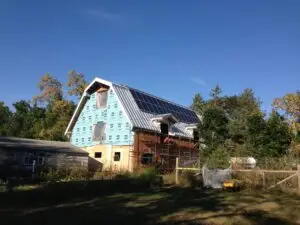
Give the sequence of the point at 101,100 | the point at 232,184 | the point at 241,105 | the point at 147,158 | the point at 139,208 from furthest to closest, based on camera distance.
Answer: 1. the point at 241,105
2. the point at 101,100
3. the point at 147,158
4. the point at 232,184
5. the point at 139,208

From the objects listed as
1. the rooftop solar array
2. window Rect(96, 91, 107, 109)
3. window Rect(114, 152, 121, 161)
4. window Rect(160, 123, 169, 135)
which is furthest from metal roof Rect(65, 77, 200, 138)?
window Rect(114, 152, 121, 161)

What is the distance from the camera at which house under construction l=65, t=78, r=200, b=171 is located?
30625 millimetres

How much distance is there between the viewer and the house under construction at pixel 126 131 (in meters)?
30.6

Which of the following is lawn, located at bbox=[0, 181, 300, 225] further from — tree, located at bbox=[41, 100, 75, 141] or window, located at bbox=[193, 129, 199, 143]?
tree, located at bbox=[41, 100, 75, 141]

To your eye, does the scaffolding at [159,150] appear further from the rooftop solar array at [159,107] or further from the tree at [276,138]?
the tree at [276,138]

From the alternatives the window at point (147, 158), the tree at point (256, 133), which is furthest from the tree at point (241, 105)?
the window at point (147, 158)

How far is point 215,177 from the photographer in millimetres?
17500

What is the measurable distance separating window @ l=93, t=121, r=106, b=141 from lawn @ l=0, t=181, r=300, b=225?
58.7ft

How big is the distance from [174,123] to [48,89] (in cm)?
2828

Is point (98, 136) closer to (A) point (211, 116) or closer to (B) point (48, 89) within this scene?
(A) point (211, 116)

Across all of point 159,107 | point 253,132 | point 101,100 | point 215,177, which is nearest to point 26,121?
point 101,100

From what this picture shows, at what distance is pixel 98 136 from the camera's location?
33.6m

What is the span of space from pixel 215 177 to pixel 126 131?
47.9 feet

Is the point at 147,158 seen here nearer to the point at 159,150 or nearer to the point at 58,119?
the point at 159,150
